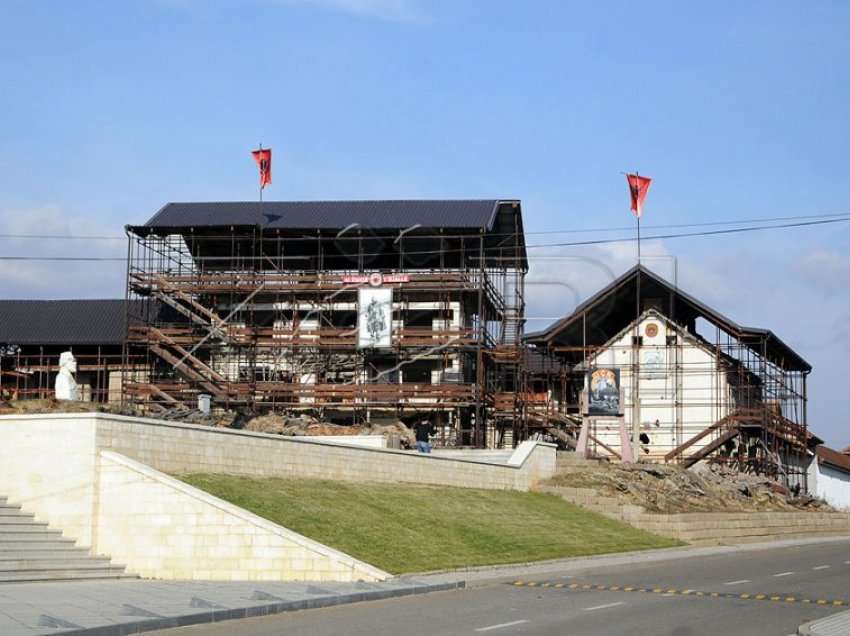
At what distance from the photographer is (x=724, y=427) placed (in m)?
56.8

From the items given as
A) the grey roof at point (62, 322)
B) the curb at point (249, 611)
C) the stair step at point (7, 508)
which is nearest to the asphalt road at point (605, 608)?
the curb at point (249, 611)

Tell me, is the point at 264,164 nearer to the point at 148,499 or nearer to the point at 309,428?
the point at 309,428

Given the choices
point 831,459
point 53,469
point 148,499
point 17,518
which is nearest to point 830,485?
point 831,459

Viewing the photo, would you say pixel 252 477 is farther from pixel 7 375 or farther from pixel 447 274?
pixel 7 375

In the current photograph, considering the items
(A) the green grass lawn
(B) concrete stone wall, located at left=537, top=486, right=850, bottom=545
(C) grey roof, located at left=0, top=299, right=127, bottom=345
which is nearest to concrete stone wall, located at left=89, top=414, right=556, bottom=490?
(A) the green grass lawn

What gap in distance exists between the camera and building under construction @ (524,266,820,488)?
5697 centimetres

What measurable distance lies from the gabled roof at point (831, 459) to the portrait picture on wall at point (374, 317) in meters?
26.5

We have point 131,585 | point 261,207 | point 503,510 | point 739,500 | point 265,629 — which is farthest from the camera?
point 261,207

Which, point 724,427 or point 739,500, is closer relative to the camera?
point 739,500

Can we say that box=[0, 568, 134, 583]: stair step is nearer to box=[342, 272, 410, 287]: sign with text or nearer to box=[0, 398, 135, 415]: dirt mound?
box=[0, 398, 135, 415]: dirt mound

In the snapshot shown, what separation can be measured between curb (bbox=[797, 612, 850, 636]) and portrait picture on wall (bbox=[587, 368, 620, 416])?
31.6 meters

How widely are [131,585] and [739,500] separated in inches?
1169

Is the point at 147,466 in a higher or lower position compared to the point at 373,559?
higher

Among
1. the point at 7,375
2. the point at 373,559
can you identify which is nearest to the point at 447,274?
the point at 7,375
